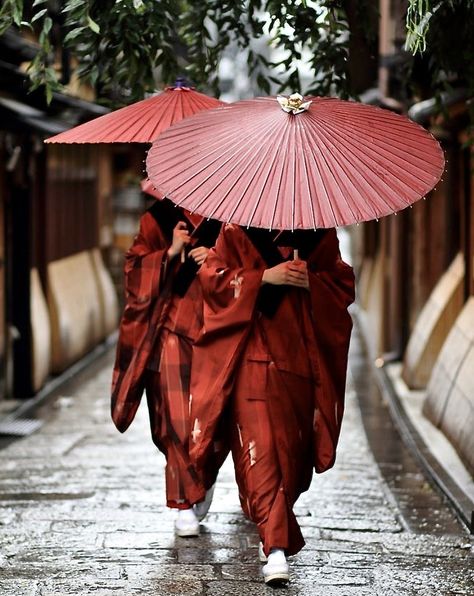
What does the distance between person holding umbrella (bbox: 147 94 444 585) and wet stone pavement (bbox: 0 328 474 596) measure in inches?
18.1

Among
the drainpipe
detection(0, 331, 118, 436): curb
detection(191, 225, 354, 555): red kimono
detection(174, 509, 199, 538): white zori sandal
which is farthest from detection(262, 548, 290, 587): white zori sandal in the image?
the drainpipe

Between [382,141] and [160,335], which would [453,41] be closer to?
[382,141]

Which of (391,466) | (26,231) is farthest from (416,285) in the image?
(391,466)

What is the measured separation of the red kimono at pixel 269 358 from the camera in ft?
22.6

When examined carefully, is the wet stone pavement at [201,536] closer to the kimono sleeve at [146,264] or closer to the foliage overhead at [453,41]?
the kimono sleeve at [146,264]

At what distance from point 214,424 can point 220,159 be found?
1.52 m

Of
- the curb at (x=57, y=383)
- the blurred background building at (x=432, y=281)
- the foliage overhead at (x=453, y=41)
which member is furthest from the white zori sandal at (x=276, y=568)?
the curb at (x=57, y=383)

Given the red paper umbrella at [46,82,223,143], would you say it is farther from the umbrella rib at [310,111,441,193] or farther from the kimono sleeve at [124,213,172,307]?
the umbrella rib at [310,111,441,193]

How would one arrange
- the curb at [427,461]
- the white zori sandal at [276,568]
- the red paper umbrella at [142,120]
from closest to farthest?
the white zori sandal at [276,568] < the red paper umbrella at [142,120] < the curb at [427,461]

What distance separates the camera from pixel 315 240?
695 cm

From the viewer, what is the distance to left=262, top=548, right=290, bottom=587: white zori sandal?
6684mm

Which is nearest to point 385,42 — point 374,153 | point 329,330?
point 329,330

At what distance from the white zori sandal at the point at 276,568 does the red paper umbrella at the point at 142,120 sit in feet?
8.14

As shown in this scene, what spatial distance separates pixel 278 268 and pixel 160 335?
1.53m
